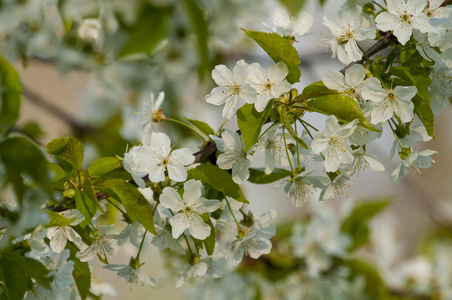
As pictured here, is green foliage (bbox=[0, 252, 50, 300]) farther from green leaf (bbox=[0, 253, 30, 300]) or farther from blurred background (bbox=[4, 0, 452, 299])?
blurred background (bbox=[4, 0, 452, 299])

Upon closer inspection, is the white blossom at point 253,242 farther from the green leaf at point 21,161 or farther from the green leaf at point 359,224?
the green leaf at point 359,224

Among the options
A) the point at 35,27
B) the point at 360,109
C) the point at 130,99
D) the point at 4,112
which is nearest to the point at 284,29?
the point at 360,109

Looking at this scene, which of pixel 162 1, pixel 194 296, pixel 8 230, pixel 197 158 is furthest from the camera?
pixel 194 296

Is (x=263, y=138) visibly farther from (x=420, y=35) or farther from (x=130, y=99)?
(x=130, y=99)

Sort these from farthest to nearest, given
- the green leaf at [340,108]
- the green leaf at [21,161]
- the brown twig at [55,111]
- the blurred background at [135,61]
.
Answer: the brown twig at [55,111]
the blurred background at [135,61]
the green leaf at [340,108]
the green leaf at [21,161]

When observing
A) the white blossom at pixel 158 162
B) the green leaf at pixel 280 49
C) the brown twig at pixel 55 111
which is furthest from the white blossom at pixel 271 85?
the brown twig at pixel 55 111

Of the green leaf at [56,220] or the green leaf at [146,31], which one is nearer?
the green leaf at [56,220]
